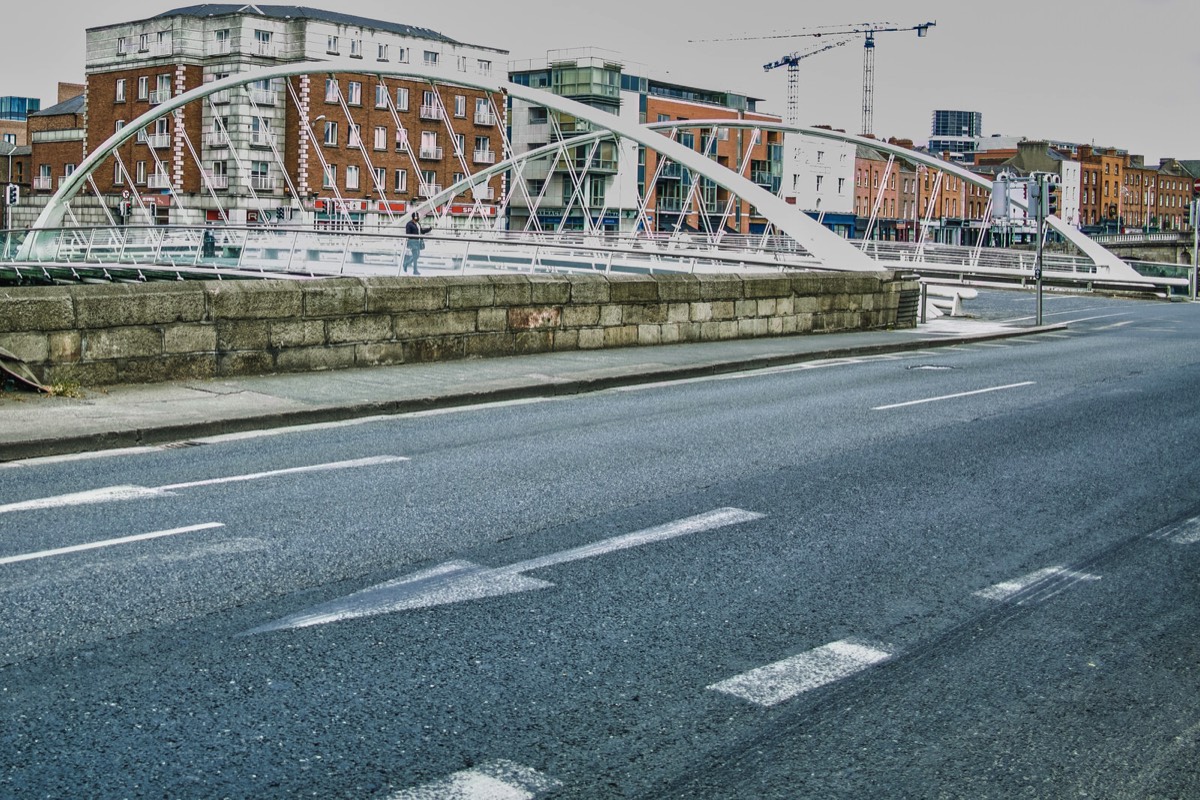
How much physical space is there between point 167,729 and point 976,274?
63.6 meters

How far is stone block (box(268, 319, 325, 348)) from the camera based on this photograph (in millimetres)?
15336

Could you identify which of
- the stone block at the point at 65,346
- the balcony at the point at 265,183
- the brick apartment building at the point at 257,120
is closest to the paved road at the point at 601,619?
the stone block at the point at 65,346

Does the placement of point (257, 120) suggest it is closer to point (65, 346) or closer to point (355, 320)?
point (355, 320)

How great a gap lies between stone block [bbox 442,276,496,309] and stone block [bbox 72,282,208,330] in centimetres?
372

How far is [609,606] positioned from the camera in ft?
20.8

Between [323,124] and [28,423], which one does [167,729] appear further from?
[323,124]

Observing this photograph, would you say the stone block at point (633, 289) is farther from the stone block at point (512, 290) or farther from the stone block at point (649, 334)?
the stone block at point (512, 290)

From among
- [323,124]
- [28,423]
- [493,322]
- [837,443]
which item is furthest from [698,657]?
[323,124]

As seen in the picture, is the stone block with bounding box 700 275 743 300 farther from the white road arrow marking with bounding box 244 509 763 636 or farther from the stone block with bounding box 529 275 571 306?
the white road arrow marking with bounding box 244 509 763 636

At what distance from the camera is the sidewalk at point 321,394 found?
1114 centimetres

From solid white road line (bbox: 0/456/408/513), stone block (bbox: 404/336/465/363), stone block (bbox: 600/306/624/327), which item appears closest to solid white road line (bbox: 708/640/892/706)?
solid white road line (bbox: 0/456/408/513)

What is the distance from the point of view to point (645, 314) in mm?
20688

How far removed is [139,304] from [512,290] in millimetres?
5718

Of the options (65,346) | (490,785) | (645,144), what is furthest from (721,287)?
(490,785)
